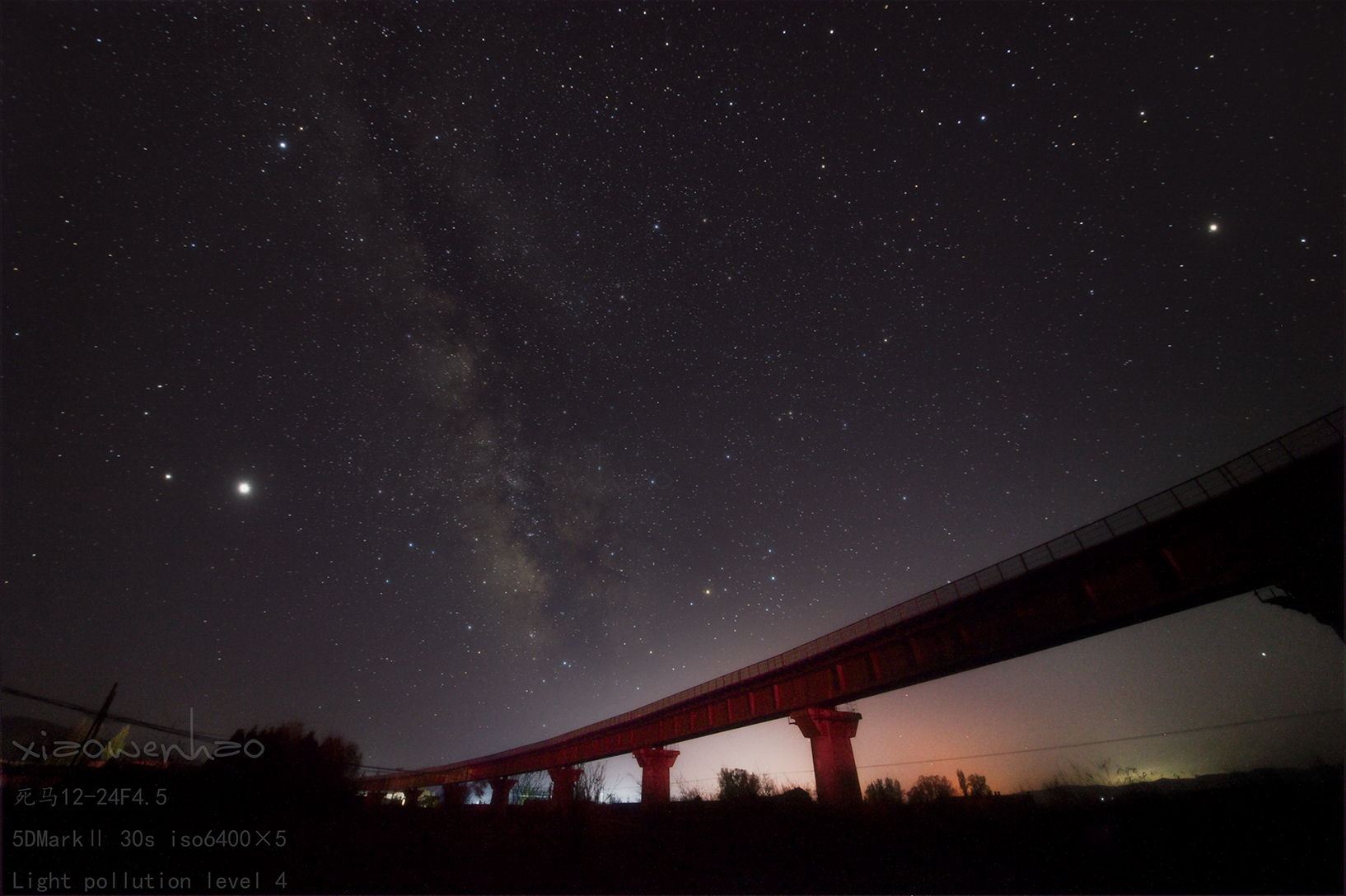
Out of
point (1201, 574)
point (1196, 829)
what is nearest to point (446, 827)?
point (1196, 829)

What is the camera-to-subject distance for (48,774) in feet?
51.4

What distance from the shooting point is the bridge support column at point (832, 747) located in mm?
20969

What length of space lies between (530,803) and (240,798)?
375 inches

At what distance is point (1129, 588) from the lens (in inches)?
554

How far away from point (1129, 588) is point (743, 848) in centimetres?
1333

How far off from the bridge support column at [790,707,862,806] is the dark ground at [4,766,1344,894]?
10237 mm

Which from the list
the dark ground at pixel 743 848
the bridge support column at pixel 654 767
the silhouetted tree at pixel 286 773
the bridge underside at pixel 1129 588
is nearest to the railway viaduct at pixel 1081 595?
the bridge underside at pixel 1129 588

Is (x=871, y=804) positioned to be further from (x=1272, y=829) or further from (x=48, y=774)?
(x=48, y=774)

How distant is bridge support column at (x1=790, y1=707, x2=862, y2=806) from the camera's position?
20969mm

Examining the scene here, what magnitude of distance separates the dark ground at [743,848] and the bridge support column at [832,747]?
10.2 metres
